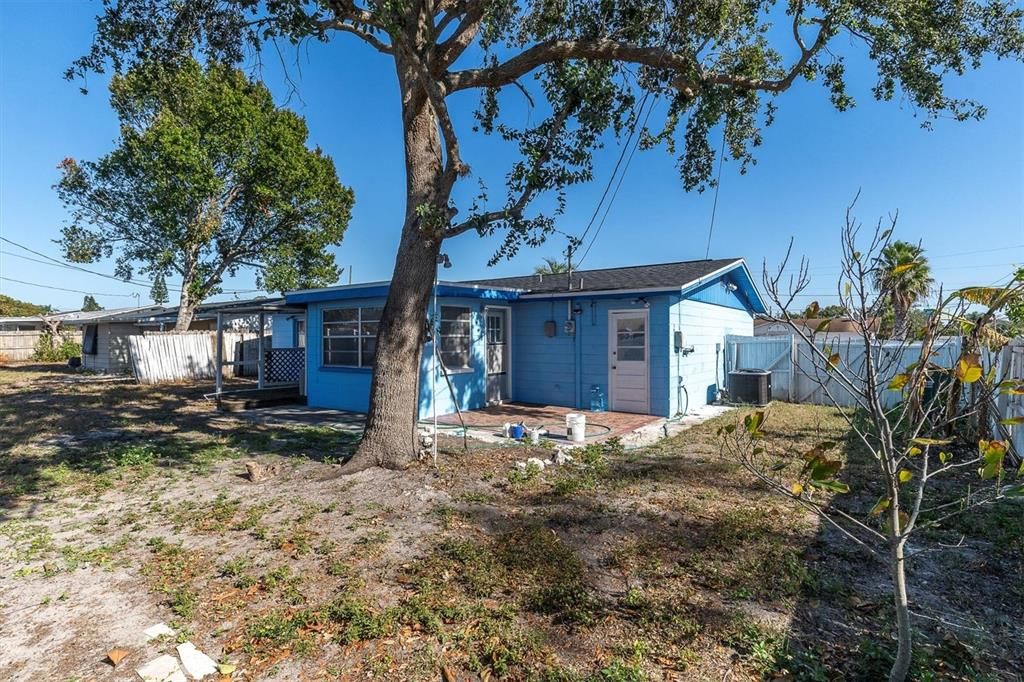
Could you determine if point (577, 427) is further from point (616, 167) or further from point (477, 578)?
point (616, 167)

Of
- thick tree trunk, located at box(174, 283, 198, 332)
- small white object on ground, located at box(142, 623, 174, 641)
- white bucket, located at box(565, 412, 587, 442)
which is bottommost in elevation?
small white object on ground, located at box(142, 623, 174, 641)

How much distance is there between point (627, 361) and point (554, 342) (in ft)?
5.68

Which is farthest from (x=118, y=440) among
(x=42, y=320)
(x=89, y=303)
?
(x=89, y=303)

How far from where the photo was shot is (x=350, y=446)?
735cm

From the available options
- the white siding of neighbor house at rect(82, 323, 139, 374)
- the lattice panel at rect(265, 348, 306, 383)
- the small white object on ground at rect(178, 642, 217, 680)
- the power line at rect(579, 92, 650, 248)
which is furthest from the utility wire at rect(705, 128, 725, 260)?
the white siding of neighbor house at rect(82, 323, 139, 374)

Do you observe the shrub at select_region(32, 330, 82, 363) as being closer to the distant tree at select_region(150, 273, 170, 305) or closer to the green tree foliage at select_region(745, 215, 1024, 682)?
the distant tree at select_region(150, 273, 170, 305)

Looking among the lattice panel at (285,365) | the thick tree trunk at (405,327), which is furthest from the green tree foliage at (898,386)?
the lattice panel at (285,365)

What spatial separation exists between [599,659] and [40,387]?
1971 centimetres

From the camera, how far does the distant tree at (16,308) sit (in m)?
37.0

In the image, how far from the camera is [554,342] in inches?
432

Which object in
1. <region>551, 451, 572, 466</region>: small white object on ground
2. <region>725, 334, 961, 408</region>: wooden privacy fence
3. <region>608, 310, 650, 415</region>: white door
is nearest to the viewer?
<region>551, 451, 572, 466</region>: small white object on ground

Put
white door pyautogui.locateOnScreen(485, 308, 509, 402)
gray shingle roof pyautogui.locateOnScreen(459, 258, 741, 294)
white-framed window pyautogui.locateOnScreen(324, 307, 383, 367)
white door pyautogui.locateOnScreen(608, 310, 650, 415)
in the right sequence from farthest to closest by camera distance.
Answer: white door pyautogui.locateOnScreen(485, 308, 509, 402), white-framed window pyautogui.locateOnScreen(324, 307, 383, 367), gray shingle roof pyautogui.locateOnScreen(459, 258, 741, 294), white door pyautogui.locateOnScreen(608, 310, 650, 415)

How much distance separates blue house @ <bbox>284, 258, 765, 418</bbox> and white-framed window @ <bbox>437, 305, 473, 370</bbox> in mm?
22

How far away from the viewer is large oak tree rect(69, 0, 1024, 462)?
5918 mm
